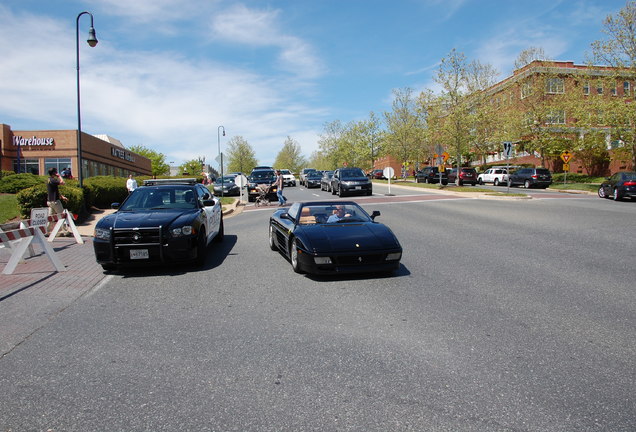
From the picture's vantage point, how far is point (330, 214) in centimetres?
861

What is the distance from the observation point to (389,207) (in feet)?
65.4

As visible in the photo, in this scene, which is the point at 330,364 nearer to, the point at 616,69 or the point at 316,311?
the point at 316,311

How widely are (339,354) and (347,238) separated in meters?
3.34

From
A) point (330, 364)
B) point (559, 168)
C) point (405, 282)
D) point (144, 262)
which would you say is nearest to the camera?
point (330, 364)

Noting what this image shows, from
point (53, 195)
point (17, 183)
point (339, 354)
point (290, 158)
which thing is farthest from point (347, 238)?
point (290, 158)

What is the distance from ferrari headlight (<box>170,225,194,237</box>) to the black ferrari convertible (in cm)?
168

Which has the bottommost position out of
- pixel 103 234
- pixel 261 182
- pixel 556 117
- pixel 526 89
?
pixel 103 234

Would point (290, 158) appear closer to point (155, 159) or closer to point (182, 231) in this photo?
point (155, 159)

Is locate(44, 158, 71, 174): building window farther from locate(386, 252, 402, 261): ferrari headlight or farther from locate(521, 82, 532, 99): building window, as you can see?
locate(521, 82, 532, 99): building window

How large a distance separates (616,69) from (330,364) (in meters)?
37.5

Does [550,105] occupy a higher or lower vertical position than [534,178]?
higher

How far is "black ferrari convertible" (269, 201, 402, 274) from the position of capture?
23.3ft

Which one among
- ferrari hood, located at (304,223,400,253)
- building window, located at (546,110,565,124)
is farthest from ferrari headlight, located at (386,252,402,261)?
building window, located at (546,110,565,124)

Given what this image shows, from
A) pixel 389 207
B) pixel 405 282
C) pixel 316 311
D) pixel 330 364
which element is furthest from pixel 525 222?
pixel 330 364
